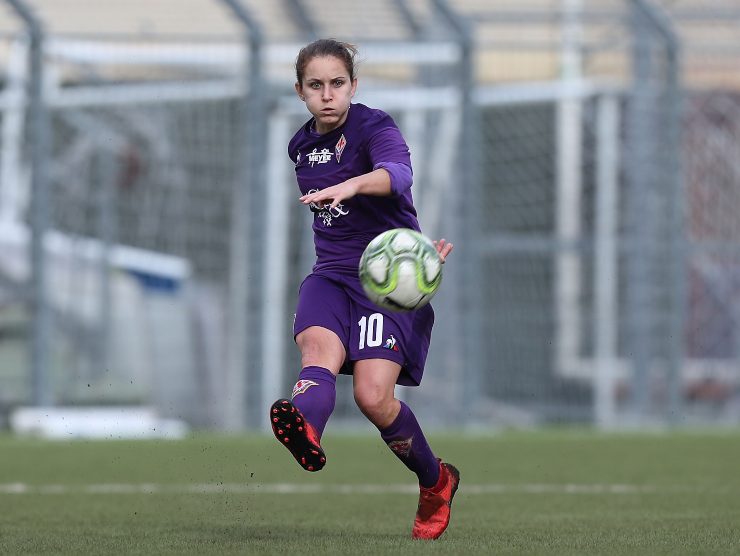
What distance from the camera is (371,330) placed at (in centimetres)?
598

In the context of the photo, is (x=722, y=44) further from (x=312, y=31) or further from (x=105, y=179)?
(x=105, y=179)

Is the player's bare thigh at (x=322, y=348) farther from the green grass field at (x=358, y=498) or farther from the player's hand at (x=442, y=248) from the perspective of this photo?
the green grass field at (x=358, y=498)

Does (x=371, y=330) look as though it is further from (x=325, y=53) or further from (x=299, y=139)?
(x=325, y=53)

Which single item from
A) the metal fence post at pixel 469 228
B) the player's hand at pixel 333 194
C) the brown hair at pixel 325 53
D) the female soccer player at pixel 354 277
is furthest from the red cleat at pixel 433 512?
the metal fence post at pixel 469 228

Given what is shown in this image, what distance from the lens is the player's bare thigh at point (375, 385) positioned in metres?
5.91

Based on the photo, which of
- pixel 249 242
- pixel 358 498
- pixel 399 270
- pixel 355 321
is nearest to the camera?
pixel 399 270

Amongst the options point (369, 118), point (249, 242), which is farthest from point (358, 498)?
point (249, 242)

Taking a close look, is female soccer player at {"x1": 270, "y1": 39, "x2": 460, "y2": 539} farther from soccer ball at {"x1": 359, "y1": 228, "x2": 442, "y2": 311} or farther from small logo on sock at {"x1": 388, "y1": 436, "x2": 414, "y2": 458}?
soccer ball at {"x1": 359, "y1": 228, "x2": 442, "y2": 311}

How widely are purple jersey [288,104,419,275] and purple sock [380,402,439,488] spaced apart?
0.58 meters

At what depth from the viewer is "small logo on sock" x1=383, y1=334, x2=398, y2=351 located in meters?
5.98

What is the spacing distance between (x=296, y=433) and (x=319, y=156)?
118 centimetres

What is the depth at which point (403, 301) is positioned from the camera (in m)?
5.72

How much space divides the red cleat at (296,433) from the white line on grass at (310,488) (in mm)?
2847

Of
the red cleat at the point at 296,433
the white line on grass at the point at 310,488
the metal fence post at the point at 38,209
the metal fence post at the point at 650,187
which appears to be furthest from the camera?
the metal fence post at the point at 650,187
